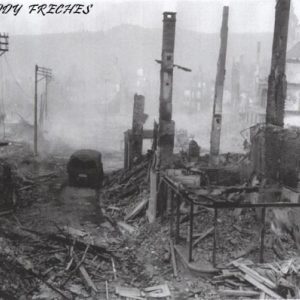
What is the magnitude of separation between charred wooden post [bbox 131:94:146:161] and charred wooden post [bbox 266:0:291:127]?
8561 mm

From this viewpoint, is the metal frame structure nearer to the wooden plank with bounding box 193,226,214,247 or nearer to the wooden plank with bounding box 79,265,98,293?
the wooden plank with bounding box 193,226,214,247

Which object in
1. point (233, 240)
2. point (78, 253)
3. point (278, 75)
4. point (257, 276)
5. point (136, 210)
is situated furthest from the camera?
point (136, 210)

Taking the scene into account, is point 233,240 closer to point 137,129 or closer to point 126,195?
point 126,195

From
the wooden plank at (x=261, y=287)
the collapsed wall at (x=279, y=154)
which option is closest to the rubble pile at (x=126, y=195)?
the collapsed wall at (x=279, y=154)

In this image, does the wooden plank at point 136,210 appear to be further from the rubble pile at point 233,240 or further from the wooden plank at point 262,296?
the wooden plank at point 262,296

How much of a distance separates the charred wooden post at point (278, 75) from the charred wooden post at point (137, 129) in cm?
856

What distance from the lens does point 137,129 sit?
21312 millimetres

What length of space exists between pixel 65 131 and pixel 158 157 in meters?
36.5

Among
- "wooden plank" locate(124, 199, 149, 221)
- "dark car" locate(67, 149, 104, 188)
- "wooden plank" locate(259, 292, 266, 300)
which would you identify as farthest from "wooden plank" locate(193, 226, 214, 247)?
"dark car" locate(67, 149, 104, 188)

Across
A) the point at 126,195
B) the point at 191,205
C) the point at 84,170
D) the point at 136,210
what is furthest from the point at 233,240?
the point at 84,170

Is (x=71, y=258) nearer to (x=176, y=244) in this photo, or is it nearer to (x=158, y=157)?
(x=176, y=244)

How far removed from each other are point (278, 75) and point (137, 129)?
30.4ft

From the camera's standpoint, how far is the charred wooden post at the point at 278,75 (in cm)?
1395

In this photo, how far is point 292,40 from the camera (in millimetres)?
68688
